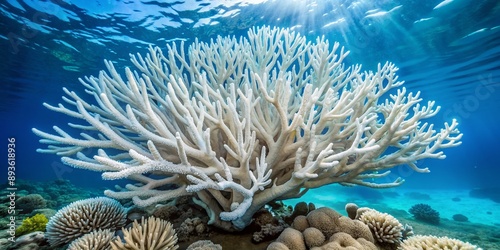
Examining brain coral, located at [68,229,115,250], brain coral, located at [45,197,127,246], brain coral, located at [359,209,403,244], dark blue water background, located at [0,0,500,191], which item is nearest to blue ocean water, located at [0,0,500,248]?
dark blue water background, located at [0,0,500,191]

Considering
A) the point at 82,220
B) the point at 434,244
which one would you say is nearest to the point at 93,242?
the point at 82,220

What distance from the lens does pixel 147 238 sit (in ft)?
8.79

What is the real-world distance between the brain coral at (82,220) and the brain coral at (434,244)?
412 cm

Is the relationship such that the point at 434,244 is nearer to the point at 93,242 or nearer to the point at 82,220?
the point at 93,242

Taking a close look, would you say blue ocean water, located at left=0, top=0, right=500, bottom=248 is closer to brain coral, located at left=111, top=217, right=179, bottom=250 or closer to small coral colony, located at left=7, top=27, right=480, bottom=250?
small coral colony, located at left=7, top=27, right=480, bottom=250

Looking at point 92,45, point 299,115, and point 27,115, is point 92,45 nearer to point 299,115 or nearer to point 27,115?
point 299,115

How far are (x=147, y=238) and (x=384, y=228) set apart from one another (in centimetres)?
297

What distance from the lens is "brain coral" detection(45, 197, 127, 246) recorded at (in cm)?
342

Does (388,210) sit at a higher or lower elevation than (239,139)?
lower

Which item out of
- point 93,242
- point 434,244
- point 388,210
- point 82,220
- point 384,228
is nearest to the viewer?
point 434,244

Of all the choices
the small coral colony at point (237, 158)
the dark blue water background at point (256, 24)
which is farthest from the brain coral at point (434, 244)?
the dark blue water background at point (256, 24)

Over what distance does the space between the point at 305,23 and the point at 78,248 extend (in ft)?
52.2

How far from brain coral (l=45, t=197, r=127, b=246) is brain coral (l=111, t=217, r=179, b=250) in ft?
3.97

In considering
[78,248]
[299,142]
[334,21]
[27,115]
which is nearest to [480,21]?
[334,21]
